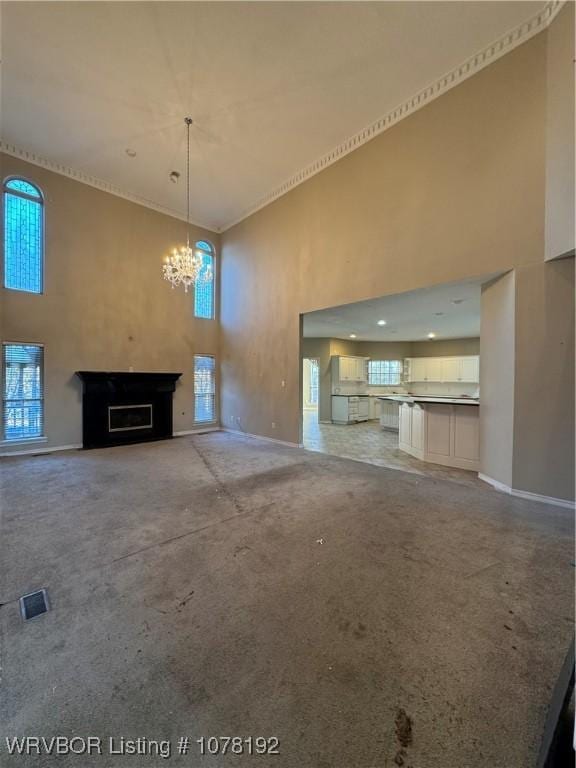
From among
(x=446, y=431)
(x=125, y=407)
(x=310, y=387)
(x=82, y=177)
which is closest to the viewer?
(x=446, y=431)

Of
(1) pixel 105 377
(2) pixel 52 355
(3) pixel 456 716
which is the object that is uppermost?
(2) pixel 52 355

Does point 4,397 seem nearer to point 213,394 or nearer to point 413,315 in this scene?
point 213,394

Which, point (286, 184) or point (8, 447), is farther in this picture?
point (286, 184)

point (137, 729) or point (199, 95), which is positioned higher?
point (199, 95)

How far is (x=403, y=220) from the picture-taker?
14.5 feet

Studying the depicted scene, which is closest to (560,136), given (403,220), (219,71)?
(403,220)

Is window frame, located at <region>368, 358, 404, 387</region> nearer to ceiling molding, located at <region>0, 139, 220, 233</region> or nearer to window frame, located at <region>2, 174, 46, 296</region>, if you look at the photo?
ceiling molding, located at <region>0, 139, 220, 233</region>

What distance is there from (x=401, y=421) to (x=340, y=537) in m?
4.00

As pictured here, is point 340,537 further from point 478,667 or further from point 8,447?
point 8,447

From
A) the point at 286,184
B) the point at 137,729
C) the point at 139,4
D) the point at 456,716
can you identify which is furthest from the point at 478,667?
the point at 286,184

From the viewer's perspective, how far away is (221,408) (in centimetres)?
822

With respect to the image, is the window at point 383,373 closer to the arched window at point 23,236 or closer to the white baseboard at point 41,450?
the white baseboard at point 41,450

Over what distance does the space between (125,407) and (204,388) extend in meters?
2.03

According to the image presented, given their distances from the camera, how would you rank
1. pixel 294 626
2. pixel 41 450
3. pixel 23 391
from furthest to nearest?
pixel 41 450 < pixel 23 391 < pixel 294 626
